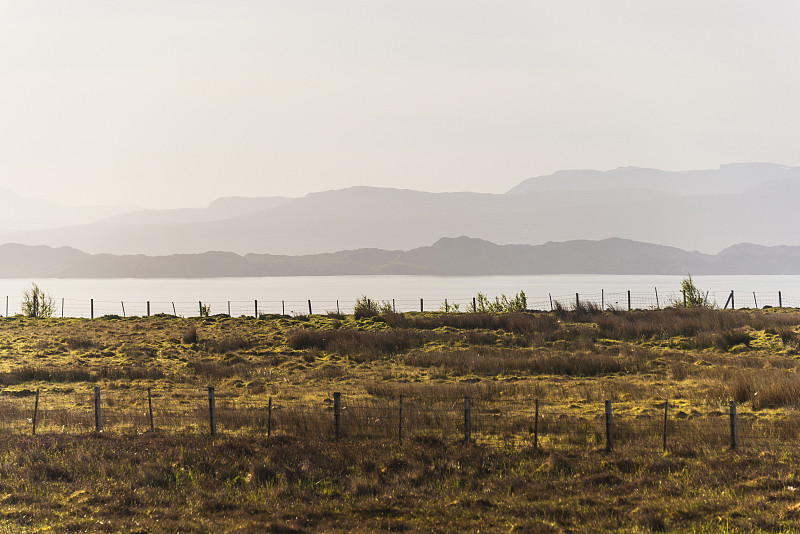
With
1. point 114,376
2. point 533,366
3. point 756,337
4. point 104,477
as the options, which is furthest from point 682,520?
point 756,337

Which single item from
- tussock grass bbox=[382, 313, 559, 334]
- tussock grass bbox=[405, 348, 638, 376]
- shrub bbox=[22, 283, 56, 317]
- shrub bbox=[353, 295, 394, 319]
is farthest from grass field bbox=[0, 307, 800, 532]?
shrub bbox=[22, 283, 56, 317]

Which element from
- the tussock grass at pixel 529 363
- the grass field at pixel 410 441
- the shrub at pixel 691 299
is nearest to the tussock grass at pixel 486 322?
the grass field at pixel 410 441

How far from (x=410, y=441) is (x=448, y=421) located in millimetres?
Answer: 3700

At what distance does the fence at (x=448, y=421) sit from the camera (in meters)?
21.1

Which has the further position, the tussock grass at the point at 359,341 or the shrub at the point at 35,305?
the shrub at the point at 35,305

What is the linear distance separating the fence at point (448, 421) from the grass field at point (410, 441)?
0.41ft

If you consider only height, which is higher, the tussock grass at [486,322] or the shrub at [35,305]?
the shrub at [35,305]

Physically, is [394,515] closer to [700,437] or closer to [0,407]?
[700,437]

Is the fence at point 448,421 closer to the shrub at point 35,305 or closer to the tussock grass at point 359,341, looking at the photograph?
the tussock grass at point 359,341

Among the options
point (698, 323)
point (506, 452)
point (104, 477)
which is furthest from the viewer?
point (698, 323)

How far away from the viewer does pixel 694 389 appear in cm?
3045

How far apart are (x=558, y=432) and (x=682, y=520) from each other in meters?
8.14

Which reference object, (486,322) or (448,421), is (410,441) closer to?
(448,421)

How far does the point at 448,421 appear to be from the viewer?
78.9ft
